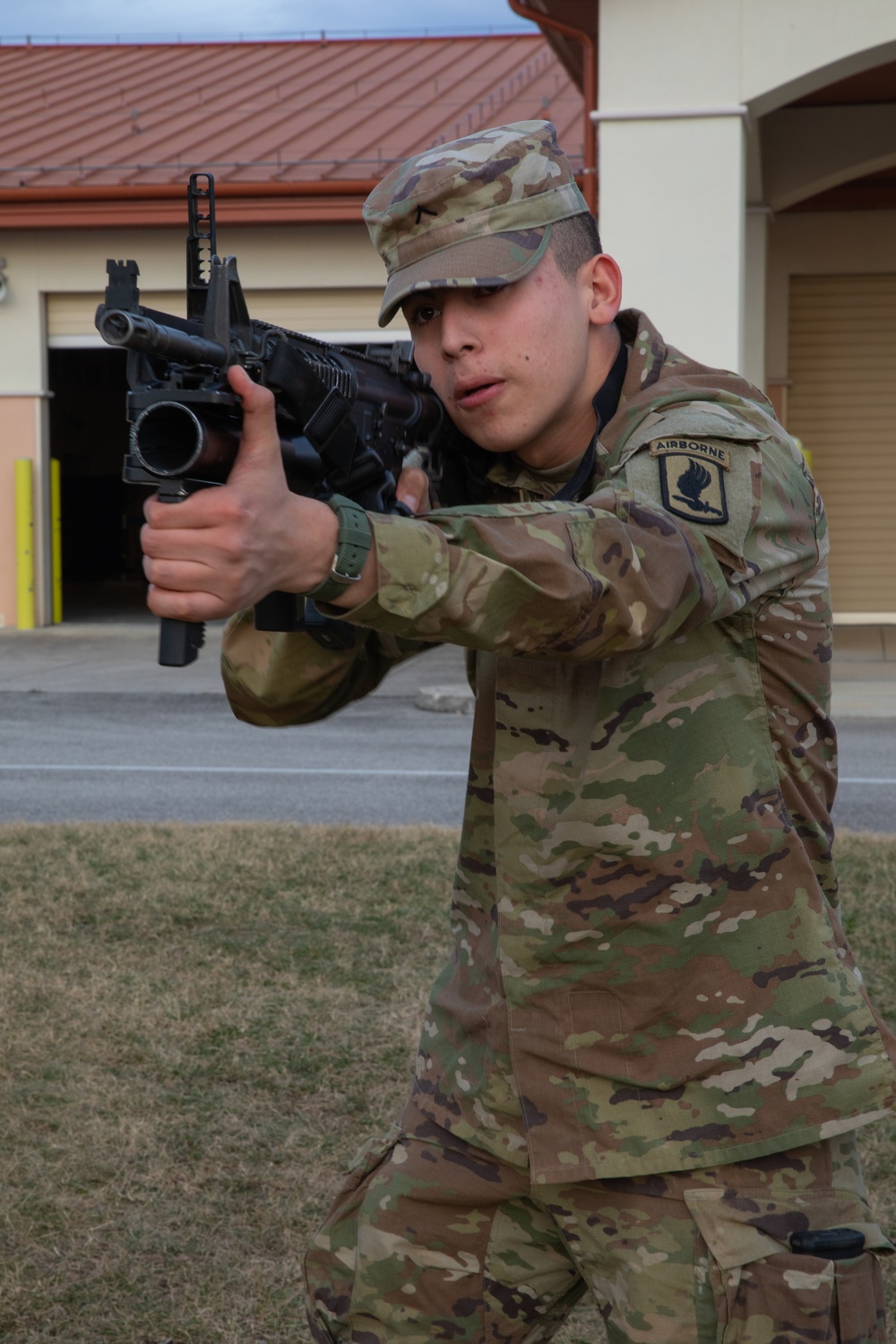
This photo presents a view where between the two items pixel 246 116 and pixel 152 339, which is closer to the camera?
pixel 152 339

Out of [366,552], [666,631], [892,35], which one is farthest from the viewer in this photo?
[892,35]

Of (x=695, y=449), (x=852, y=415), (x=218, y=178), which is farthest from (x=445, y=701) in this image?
(x=695, y=449)

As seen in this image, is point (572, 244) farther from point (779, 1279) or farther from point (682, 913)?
point (779, 1279)

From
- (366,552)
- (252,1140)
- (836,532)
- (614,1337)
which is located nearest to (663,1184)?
(614,1337)

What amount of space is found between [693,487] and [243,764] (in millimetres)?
7824

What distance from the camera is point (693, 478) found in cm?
166

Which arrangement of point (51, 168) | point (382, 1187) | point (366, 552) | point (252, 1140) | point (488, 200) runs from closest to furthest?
1. point (366, 552)
2. point (488, 200)
3. point (382, 1187)
4. point (252, 1140)
5. point (51, 168)

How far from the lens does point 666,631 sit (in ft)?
5.27

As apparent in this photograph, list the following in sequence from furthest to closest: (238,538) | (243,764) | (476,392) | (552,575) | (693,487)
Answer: (243,764)
(476,392)
(693,487)
(552,575)
(238,538)

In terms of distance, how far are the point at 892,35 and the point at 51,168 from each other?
9.93 meters

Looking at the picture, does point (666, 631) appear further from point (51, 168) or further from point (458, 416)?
point (51, 168)

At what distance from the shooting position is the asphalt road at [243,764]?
25.7 feet

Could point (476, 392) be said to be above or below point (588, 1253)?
above

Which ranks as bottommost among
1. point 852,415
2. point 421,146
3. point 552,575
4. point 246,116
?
point 552,575
